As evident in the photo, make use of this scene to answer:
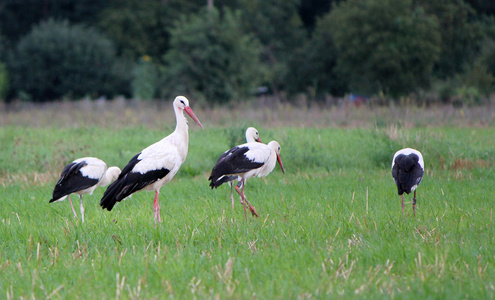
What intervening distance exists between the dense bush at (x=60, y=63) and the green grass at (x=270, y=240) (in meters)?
32.0

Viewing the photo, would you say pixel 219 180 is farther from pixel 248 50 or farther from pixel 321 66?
pixel 321 66

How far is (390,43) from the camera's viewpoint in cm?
3181

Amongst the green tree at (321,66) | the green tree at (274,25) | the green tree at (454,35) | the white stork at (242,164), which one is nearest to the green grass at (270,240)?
the white stork at (242,164)

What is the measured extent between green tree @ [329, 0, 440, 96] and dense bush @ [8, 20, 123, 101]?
56.7 feet

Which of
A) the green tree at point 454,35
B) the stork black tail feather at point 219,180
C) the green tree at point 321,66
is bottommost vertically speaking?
the green tree at point 321,66

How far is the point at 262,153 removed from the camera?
27.3 ft

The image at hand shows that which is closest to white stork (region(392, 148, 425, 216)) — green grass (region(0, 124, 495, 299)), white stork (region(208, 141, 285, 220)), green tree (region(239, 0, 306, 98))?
green grass (region(0, 124, 495, 299))

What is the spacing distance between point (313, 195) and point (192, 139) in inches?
285

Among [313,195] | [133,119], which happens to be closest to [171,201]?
[313,195]

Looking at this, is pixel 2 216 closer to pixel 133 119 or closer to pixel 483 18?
pixel 133 119

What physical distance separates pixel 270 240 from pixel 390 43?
90.7 feet

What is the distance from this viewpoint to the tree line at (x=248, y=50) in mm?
32094

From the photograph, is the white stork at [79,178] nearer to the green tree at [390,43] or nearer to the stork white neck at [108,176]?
the stork white neck at [108,176]

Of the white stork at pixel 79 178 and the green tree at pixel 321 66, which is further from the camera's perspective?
the green tree at pixel 321 66
